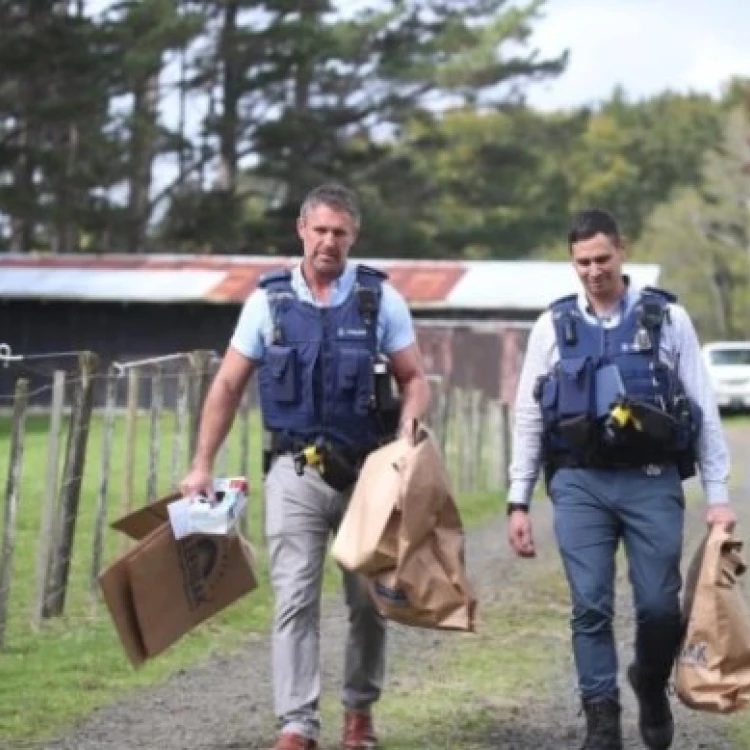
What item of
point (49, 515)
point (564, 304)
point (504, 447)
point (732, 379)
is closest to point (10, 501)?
point (49, 515)

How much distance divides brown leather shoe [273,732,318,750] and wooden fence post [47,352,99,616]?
4052mm

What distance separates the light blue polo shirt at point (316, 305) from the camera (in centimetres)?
644

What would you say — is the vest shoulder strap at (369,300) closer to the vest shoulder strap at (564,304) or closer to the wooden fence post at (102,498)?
the vest shoulder strap at (564,304)

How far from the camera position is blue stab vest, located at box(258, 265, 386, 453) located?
6332mm

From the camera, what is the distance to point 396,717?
24.0 ft

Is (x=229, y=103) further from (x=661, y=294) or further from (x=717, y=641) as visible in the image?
(x=717, y=641)

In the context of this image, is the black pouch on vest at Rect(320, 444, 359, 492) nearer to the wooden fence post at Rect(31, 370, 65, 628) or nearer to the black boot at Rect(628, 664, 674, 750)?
the black boot at Rect(628, 664, 674, 750)

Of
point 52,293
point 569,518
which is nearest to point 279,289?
point 569,518

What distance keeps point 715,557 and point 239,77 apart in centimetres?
4180

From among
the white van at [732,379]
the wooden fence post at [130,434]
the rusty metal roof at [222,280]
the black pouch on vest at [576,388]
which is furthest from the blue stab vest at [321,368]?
the white van at [732,379]

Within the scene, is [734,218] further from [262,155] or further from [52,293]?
[52,293]

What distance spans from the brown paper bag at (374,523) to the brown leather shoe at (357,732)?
711 millimetres

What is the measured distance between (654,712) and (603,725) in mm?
390

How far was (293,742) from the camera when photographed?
6.25 meters
